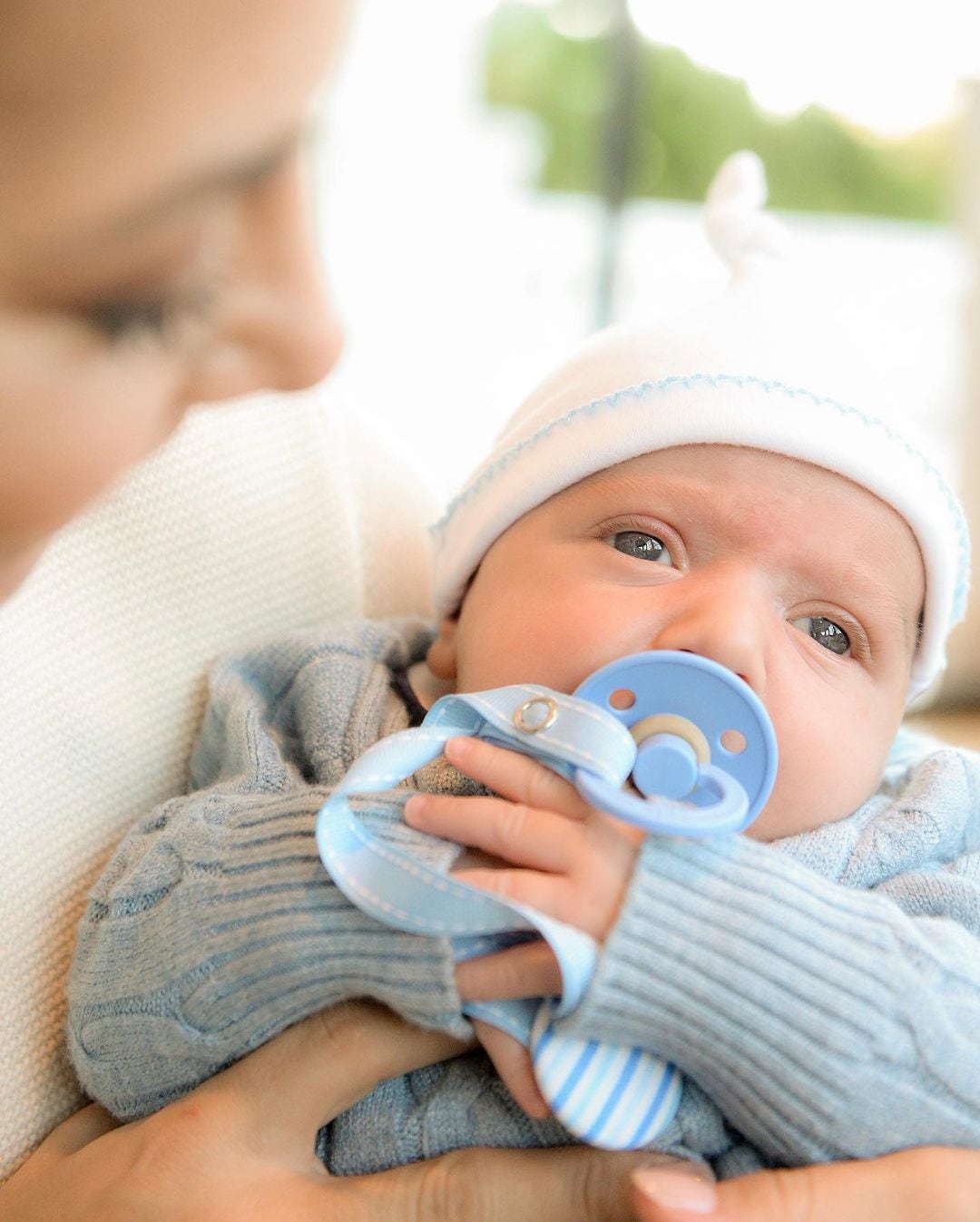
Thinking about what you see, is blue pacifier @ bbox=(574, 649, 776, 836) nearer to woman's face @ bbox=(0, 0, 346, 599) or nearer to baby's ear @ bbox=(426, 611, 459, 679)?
baby's ear @ bbox=(426, 611, 459, 679)

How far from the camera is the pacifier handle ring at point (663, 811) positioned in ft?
2.27

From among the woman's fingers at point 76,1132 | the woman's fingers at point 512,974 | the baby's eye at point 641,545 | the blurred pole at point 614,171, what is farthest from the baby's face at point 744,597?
the blurred pole at point 614,171

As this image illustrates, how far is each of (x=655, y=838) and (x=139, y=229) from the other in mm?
477

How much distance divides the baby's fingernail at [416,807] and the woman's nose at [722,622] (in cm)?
20

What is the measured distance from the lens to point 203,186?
1.28ft

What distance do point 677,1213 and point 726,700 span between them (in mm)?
307

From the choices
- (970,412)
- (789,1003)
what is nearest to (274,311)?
(789,1003)

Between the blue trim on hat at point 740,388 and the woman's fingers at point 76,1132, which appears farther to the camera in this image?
the blue trim on hat at point 740,388

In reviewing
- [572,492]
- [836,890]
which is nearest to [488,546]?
[572,492]

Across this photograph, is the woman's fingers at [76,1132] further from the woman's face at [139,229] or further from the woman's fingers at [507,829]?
the woman's face at [139,229]

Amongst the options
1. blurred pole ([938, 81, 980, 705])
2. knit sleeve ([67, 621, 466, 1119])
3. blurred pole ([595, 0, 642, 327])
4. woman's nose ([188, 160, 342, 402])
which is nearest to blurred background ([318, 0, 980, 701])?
blurred pole ([595, 0, 642, 327])

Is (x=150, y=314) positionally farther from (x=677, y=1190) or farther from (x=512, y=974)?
(x=677, y=1190)

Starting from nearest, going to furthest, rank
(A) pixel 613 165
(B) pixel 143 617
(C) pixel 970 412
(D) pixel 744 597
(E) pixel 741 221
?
(D) pixel 744 597
(B) pixel 143 617
(E) pixel 741 221
(C) pixel 970 412
(A) pixel 613 165

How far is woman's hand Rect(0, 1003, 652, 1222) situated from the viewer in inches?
29.4
